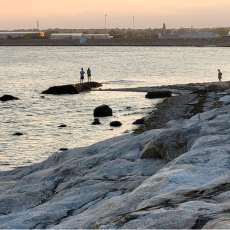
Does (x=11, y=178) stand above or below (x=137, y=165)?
below

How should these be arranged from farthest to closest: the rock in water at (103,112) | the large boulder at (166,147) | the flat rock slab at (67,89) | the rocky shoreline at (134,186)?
the flat rock slab at (67,89) < the rock in water at (103,112) < the large boulder at (166,147) < the rocky shoreline at (134,186)

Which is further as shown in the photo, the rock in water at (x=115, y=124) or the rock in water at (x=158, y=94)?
the rock in water at (x=158, y=94)

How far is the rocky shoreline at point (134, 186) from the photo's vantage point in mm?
10320

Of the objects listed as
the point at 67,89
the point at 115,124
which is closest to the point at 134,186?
the point at 115,124

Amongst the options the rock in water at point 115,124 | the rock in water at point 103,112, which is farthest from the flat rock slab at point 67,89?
the rock in water at point 115,124

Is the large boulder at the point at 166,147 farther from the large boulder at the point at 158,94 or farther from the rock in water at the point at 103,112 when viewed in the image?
the large boulder at the point at 158,94

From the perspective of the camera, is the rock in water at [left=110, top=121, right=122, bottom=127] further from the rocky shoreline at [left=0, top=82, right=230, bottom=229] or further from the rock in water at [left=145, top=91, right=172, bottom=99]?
the rocky shoreline at [left=0, top=82, right=230, bottom=229]

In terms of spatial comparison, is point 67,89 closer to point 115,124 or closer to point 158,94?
point 158,94

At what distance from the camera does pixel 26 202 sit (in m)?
15.9

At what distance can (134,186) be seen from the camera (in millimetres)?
14836

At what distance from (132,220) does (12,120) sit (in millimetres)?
38125

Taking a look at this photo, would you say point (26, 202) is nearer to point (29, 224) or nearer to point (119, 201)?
point (29, 224)

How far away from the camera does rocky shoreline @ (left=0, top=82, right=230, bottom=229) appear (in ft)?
33.9

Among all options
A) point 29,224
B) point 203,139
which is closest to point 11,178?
point 203,139
